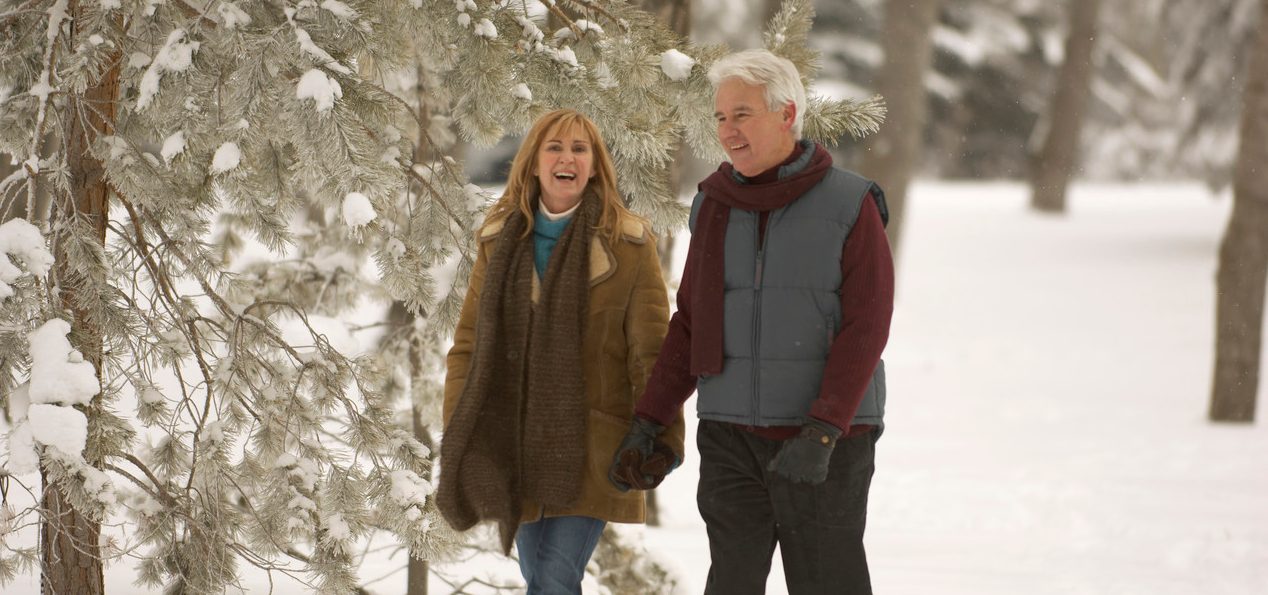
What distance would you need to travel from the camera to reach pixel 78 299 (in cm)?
371

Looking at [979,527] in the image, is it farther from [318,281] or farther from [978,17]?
[978,17]

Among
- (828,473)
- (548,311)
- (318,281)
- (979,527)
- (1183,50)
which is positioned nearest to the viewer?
(828,473)

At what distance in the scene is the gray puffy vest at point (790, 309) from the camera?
3189 mm

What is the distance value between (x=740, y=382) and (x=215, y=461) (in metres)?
1.84

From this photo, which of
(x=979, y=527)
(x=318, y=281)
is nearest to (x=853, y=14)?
(x=979, y=527)

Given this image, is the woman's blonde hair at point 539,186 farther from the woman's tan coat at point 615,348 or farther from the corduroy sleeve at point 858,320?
the corduroy sleeve at point 858,320

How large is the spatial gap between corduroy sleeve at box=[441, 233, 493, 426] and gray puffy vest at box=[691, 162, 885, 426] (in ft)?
2.64

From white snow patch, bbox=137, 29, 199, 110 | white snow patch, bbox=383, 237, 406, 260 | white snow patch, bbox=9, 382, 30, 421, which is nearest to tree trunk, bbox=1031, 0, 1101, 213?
white snow patch, bbox=383, 237, 406, 260

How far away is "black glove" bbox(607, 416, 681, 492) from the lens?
334 cm

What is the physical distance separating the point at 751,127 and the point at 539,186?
714 mm

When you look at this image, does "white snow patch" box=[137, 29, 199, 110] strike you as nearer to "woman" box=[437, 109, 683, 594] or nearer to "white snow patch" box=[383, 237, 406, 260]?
"white snow patch" box=[383, 237, 406, 260]

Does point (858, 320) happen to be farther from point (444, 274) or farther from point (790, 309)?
point (444, 274)

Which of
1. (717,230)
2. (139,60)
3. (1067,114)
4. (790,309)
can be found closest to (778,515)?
(790,309)

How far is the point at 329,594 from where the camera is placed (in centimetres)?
387
